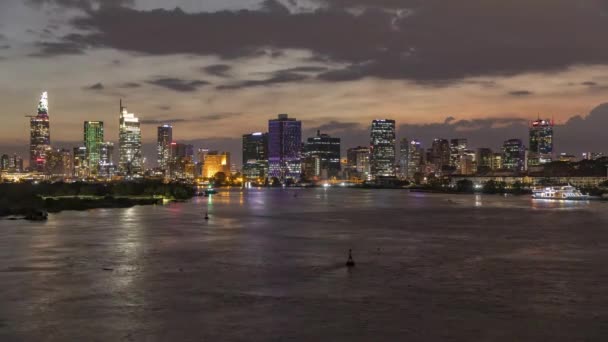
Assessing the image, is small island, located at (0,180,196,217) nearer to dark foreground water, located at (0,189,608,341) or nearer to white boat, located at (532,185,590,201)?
dark foreground water, located at (0,189,608,341)

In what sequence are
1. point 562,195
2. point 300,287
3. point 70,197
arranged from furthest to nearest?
point 562,195 → point 70,197 → point 300,287

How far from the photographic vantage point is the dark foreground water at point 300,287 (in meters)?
20.9

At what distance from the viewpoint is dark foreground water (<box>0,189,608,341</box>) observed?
20.9m

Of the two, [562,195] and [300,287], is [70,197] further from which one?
[562,195]

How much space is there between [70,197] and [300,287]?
319 ft

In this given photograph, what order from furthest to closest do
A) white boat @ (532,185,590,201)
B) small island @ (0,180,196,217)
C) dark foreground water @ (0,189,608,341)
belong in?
white boat @ (532,185,590,201)
small island @ (0,180,196,217)
dark foreground water @ (0,189,608,341)

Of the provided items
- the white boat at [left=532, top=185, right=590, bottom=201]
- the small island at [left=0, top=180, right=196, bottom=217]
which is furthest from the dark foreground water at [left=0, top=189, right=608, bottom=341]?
the white boat at [left=532, top=185, right=590, bottom=201]

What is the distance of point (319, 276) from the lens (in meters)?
31.7

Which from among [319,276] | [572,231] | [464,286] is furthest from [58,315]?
[572,231]

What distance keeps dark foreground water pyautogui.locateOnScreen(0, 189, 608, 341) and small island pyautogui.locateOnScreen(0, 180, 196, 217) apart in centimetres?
3326

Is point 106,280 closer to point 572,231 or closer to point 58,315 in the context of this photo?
point 58,315

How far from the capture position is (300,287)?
28.5 m

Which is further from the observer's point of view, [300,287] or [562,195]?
[562,195]

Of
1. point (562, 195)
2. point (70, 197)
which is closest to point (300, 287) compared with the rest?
point (70, 197)
